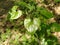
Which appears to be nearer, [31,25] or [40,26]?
[31,25]

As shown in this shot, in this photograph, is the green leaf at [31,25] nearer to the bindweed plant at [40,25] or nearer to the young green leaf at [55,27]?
the bindweed plant at [40,25]

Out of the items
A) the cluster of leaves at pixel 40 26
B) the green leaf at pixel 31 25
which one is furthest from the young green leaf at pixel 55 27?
the green leaf at pixel 31 25

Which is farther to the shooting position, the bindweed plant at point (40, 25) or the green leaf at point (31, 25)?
the bindweed plant at point (40, 25)

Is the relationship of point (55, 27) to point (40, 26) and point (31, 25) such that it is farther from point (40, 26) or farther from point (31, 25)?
point (31, 25)

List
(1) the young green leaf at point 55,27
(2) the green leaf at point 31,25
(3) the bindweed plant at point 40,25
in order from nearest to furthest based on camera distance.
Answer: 1. (2) the green leaf at point 31,25
2. (3) the bindweed plant at point 40,25
3. (1) the young green leaf at point 55,27

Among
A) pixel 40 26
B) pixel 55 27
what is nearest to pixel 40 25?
pixel 40 26

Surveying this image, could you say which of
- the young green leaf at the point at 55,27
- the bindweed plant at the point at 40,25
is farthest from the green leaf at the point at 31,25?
the young green leaf at the point at 55,27

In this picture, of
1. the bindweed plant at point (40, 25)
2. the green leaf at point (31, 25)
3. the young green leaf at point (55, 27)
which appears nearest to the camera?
the green leaf at point (31, 25)

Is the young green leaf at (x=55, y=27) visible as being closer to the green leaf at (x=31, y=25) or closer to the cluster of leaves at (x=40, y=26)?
the cluster of leaves at (x=40, y=26)

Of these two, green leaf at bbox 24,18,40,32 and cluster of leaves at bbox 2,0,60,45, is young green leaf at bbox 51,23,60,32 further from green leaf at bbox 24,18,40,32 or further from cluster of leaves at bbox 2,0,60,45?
green leaf at bbox 24,18,40,32

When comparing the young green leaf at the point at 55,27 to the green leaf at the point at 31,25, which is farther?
the young green leaf at the point at 55,27

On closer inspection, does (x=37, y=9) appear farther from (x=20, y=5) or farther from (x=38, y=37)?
(x=38, y=37)

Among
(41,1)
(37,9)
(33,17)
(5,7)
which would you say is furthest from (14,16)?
(41,1)
